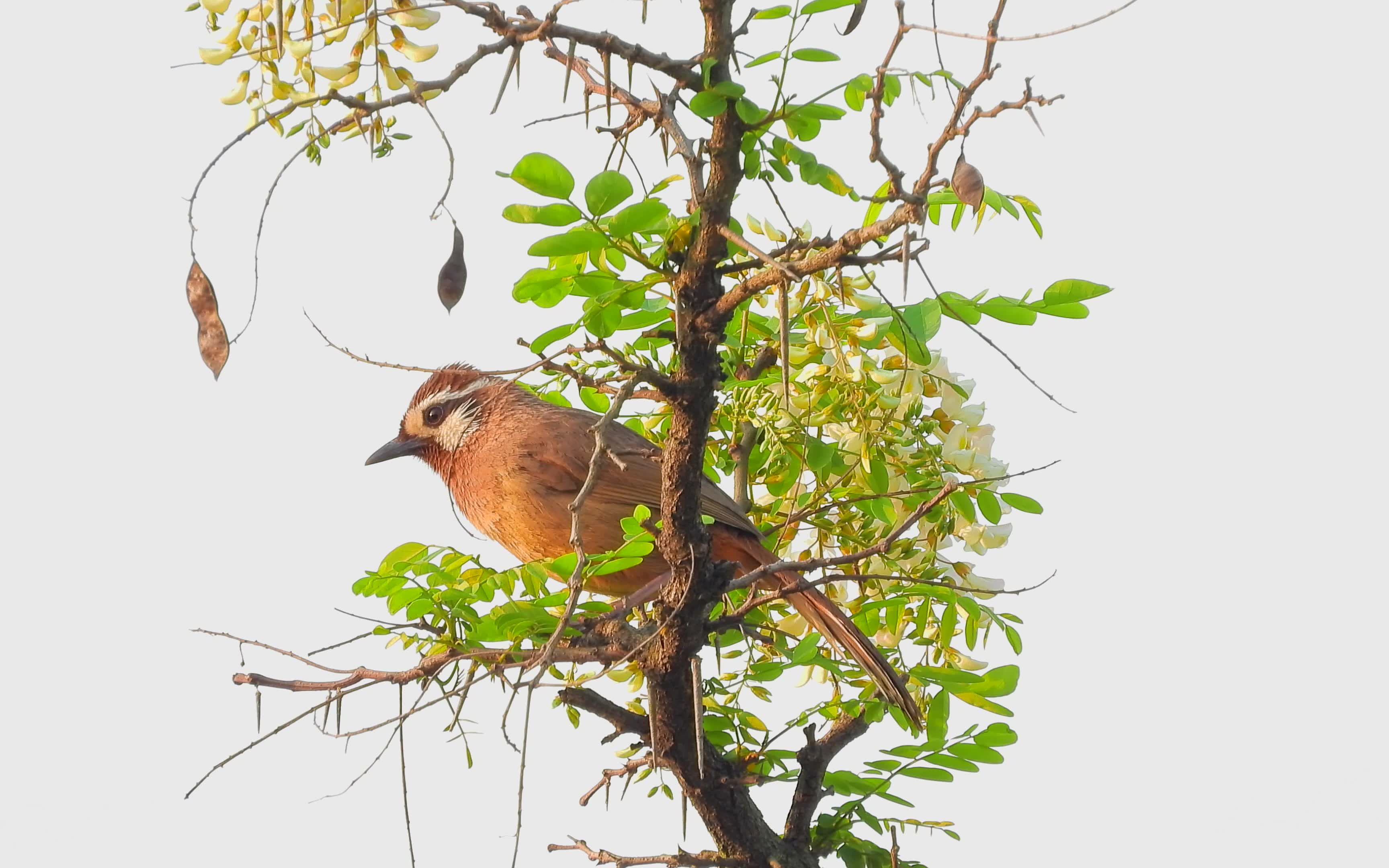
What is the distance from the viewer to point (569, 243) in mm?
2514

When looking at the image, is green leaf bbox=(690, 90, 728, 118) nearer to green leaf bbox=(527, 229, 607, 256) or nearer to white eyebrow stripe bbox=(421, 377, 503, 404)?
green leaf bbox=(527, 229, 607, 256)

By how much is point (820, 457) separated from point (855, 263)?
0.85m

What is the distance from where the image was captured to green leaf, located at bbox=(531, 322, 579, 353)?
3043 millimetres

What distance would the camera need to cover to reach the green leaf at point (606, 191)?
2412mm

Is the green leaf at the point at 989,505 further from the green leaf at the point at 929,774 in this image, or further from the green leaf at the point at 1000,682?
the green leaf at the point at 929,774

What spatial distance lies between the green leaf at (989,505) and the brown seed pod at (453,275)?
1343mm

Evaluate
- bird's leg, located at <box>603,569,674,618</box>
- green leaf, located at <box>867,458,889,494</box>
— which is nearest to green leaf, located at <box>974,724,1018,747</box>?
green leaf, located at <box>867,458,889,494</box>

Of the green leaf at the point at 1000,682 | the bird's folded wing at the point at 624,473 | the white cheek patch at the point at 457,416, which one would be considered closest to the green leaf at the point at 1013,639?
the green leaf at the point at 1000,682

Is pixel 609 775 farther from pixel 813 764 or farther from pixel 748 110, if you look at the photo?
pixel 748 110

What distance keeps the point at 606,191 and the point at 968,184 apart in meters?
0.65

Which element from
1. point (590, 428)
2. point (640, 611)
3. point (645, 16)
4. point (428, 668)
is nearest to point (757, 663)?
point (640, 611)

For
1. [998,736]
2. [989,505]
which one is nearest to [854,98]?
[989,505]

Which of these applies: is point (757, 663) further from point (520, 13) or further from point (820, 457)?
point (520, 13)

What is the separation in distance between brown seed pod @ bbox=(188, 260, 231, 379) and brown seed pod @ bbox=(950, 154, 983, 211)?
127cm
